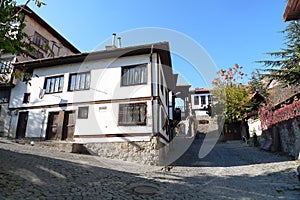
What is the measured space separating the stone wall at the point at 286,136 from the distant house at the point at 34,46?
1455 centimetres

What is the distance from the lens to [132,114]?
11.7 m

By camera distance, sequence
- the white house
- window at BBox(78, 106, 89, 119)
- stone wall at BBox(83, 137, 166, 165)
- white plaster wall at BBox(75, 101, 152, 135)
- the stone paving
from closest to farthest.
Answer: the stone paving → stone wall at BBox(83, 137, 166, 165) → white plaster wall at BBox(75, 101, 152, 135) → the white house → window at BBox(78, 106, 89, 119)

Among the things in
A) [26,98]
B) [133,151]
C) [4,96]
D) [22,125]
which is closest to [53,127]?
[22,125]

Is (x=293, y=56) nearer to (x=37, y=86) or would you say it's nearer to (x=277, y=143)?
(x=277, y=143)

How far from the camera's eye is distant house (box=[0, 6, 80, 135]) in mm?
14750

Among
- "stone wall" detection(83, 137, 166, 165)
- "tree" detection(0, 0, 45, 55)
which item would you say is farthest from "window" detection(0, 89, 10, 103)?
"tree" detection(0, 0, 45, 55)

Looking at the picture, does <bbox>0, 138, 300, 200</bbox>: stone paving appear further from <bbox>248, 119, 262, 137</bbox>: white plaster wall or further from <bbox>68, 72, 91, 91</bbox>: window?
<bbox>248, 119, 262, 137</bbox>: white plaster wall

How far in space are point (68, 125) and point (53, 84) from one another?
135 inches

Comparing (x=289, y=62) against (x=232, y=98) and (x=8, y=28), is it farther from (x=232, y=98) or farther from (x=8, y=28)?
(x=8, y=28)

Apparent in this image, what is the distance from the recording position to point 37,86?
14.3 m

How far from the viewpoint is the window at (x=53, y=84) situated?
13.9 meters

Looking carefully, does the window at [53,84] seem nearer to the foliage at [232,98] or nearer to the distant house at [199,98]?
the foliage at [232,98]

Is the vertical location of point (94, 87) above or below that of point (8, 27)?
above

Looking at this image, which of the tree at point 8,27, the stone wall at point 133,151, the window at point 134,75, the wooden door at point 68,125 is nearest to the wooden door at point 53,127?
the wooden door at point 68,125
